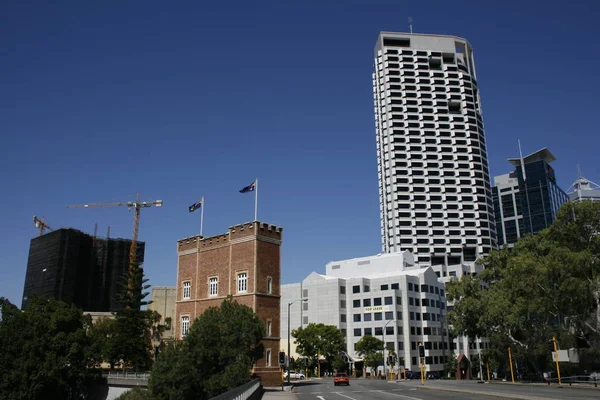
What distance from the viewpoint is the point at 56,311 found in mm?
55438

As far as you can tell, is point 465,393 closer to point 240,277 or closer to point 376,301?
point 240,277

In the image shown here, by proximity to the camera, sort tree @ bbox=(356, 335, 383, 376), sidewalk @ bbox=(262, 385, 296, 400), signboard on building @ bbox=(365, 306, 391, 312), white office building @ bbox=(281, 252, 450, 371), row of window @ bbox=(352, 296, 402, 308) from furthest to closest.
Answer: row of window @ bbox=(352, 296, 402, 308) → signboard on building @ bbox=(365, 306, 391, 312) → white office building @ bbox=(281, 252, 450, 371) → tree @ bbox=(356, 335, 383, 376) → sidewalk @ bbox=(262, 385, 296, 400)

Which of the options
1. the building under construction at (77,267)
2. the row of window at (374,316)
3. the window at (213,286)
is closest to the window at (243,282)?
the window at (213,286)

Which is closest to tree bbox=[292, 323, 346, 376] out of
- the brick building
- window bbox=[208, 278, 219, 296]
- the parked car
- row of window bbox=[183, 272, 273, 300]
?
the parked car

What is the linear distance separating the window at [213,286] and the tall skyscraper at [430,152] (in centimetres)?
9749

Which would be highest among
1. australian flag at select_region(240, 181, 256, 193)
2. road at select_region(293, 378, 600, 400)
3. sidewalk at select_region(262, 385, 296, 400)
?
australian flag at select_region(240, 181, 256, 193)

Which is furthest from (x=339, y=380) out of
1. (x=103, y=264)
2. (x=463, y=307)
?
(x=103, y=264)

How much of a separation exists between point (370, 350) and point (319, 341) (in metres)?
10.9

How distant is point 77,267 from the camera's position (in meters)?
154

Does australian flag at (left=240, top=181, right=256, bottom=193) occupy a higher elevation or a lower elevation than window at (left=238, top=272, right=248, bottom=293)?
higher

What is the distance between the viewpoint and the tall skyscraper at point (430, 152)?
488ft

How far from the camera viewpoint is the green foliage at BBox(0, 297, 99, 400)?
4869 centimetres

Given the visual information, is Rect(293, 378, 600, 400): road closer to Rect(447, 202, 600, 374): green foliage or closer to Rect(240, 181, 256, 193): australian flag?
Rect(447, 202, 600, 374): green foliage

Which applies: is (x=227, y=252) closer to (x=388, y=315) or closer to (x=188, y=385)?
(x=188, y=385)
